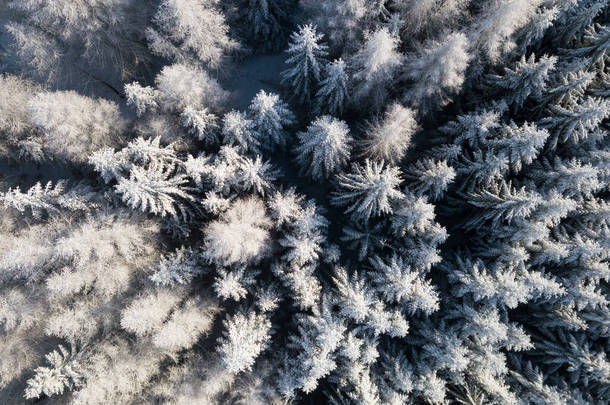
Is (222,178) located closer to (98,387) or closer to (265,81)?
(265,81)

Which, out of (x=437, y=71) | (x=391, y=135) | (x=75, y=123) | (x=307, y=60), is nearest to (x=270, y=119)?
(x=307, y=60)

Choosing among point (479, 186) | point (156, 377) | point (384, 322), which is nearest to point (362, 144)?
point (479, 186)

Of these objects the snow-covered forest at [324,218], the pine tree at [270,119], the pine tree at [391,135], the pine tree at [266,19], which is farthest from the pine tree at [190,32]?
the pine tree at [391,135]

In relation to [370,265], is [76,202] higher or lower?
lower

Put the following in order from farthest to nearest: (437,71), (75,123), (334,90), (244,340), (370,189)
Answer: (334,90) < (75,123) < (370,189) < (244,340) < (437,71)

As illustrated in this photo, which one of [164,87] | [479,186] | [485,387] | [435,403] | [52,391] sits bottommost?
[52,391]

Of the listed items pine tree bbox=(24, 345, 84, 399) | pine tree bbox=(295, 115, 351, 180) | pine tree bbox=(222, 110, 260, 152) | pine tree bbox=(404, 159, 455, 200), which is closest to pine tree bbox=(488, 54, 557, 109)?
pine tree bbox=(404, 159, 455, 200)

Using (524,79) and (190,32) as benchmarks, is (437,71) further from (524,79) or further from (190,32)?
(190,32)
